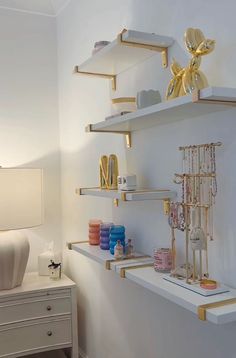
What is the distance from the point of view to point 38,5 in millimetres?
2543

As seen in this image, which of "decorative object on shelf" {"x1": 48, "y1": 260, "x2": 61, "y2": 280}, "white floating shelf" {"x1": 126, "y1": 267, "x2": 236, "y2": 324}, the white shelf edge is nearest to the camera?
"white floating shelf" {"x1": 126, "y1": 267, "x2": 236, "y2": 324}

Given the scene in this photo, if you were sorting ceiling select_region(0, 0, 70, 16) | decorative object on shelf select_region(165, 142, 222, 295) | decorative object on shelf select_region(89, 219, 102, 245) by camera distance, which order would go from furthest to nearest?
ceiling select_region(0, 0, 70, 16) < decorative object on shelf select_region(89, 219, 102, 245) < decorative object on shelf select_region(165, 142, 222, 295)

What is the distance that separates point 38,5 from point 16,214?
1.39 metres

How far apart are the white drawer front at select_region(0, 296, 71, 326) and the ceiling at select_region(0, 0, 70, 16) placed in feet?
5.89

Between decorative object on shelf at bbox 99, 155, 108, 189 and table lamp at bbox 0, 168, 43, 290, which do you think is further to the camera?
table lamp at bbox 0, 168, 43, 290

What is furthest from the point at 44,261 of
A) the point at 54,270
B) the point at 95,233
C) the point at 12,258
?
the point at 95,233

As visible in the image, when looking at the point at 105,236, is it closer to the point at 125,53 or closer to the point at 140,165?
the point at 140,165

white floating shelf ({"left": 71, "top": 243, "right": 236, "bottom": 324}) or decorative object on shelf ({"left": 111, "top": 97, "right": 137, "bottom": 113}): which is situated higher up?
decorative object on shelf ({"left": 111, "top": 97, "right": 137, "bottom": 113})

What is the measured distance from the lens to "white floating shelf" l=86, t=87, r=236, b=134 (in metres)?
1.01

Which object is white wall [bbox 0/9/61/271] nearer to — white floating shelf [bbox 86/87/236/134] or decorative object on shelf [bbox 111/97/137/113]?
white floating shelf [bbox 86/87/236/134]

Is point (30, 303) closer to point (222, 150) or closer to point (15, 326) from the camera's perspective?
point (15, 326)

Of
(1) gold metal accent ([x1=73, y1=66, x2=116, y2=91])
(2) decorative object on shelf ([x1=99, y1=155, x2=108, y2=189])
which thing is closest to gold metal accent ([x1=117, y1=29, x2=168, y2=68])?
(1) gold metal accent ([x1=73, y1=66, x2=116, y2=91])

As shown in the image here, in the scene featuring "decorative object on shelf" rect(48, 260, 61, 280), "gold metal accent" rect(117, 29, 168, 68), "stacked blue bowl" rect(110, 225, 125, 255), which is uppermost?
"gold metal accent" rect(117, 29, 168, 68)

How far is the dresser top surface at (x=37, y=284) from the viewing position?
2.11m
